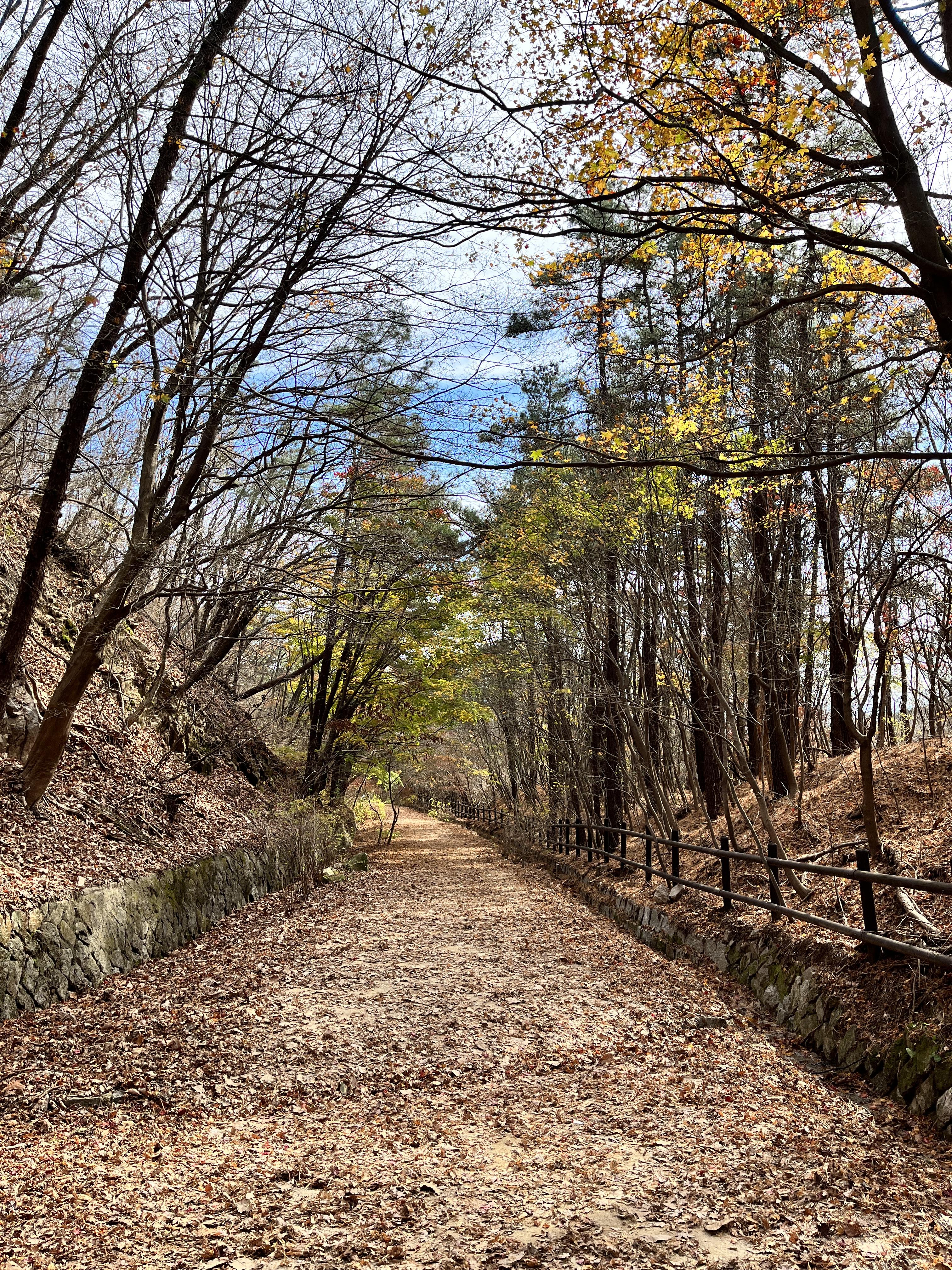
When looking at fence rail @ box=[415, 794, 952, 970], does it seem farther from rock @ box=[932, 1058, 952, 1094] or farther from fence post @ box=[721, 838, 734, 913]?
rock @ box=[932, 1058, 952, 1094]

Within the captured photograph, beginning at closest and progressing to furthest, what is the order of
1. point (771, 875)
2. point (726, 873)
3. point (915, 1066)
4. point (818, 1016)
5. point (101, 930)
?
point (915, 1066) → point (818, 1016) → point (101, 930) → point (771, 875) → point (726, 873)

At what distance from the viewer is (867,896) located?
564 cm

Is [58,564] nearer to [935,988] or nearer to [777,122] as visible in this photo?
[777,122]

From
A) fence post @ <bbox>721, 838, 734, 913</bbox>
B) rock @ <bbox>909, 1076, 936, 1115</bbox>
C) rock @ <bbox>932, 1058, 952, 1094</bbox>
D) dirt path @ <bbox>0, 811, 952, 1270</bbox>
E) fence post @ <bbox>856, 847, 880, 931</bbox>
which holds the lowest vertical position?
dirt path @ <bbox>0, 811, 952, 1270</bbox>

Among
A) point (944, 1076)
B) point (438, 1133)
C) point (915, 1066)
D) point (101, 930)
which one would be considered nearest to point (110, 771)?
point (101, 930)

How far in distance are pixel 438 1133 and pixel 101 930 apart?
4014 millimetres

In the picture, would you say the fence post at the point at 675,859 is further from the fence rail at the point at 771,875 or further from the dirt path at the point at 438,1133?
the dirt path at the point at 438,1133

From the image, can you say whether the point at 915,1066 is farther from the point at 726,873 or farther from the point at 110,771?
the point at 110,771

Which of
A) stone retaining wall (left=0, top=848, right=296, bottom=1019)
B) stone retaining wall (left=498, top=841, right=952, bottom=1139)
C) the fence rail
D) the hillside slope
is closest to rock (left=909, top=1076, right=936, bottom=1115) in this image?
stone retaining wall (left=498, top=841, right=952, bottom=1139)

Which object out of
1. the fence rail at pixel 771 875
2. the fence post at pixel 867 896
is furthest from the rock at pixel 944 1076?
the fence post at pixel 867 896

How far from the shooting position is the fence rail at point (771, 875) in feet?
16.3

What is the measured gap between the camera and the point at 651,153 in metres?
4.69

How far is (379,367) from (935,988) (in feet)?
21.8

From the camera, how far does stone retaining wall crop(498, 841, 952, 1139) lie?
176 inches
